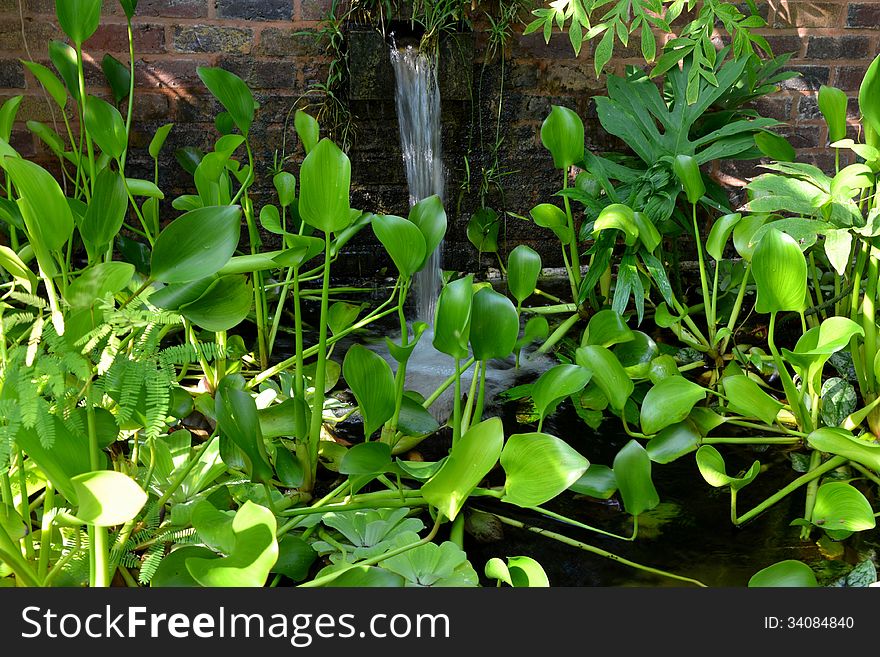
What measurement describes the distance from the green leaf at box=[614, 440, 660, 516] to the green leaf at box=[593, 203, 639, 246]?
0.58 metres

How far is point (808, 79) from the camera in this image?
257cm

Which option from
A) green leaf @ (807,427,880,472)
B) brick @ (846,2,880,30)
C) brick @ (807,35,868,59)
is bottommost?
green leaf @ (807,427,880,472)

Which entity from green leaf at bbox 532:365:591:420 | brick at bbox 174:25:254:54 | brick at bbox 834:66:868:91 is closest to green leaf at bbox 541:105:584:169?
green leaf at bbox 532:365:591:420

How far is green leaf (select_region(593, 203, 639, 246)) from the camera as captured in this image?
5.41ft

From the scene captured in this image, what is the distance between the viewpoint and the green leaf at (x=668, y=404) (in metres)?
1.34

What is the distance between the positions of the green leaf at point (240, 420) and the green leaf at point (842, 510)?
0.84 meters

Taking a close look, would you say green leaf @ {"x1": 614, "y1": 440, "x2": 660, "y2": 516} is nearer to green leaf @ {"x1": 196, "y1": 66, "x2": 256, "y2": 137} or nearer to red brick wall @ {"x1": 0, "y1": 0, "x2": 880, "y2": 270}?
green leaf @ {"x1": 196, "y1": 66, "x2": 256, "y2": 137}

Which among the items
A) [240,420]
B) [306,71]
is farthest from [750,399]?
[306,71]

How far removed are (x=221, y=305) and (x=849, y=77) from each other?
2.31m

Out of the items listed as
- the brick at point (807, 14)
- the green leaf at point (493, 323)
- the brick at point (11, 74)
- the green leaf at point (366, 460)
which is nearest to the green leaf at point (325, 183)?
the green leaf at point (493, 323)

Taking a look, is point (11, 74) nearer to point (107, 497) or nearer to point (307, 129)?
point (307, 129)

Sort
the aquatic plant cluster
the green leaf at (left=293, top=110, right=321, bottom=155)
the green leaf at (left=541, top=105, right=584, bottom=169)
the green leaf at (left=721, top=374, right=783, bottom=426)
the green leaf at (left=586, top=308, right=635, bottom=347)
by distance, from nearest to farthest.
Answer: the aquatic plant cluster → the green leaf at (left=721, top=374, right=783, bottom=426) → the green leaf at (left=586, top=308, right=635, bottom=347) → the green leaf at (left=293, top=110, right=321, bottom=155) → the green leaf at (left=541, top=105, right=584, bottom=169)
